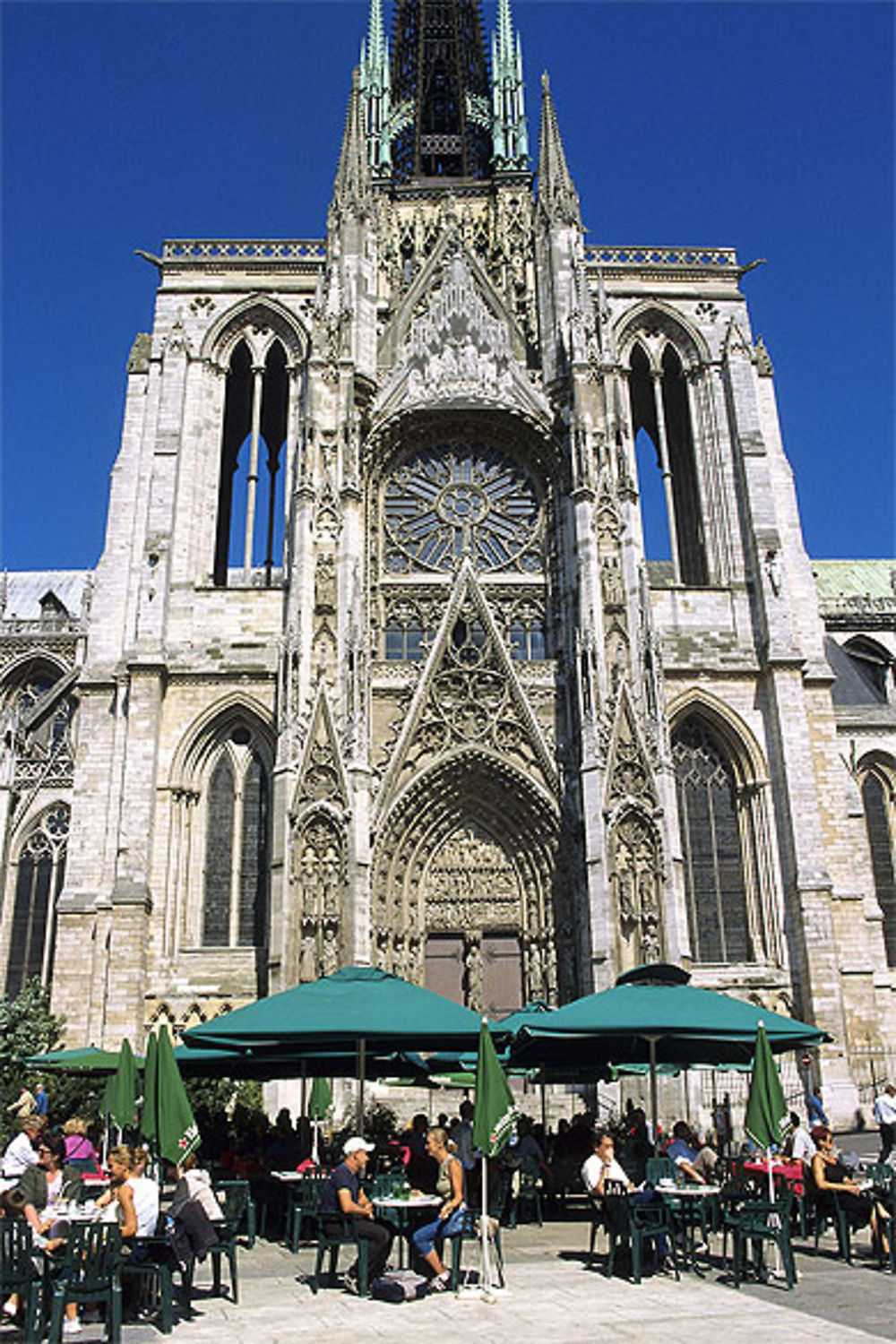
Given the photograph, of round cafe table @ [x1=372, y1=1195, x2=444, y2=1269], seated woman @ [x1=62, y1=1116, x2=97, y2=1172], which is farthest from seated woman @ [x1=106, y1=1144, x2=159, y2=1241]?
seated woman @ [x1=62, y1=1116, x2=97, y2=1172]

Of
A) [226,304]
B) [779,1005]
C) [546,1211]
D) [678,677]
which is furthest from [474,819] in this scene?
[226,304]

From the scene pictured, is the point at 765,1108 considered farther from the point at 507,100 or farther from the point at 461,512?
the point at 507,100

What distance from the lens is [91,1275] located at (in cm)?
665

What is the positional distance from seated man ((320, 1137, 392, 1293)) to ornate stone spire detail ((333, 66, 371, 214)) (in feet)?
73.7

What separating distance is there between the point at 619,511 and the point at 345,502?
5.54m

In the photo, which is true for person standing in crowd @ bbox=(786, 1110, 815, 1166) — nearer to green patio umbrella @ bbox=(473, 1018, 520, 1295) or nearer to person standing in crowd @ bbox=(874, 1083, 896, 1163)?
person standing in crowd @ bbox=(874, 1083, 896, 1163)

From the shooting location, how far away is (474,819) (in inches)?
901

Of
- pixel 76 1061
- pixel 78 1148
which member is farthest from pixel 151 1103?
pixel 76 1061

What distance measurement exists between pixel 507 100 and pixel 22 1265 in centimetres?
3346

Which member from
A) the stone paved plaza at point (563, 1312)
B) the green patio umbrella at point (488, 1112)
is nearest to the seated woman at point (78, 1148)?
the stone paved plaza at point (563, 1312)

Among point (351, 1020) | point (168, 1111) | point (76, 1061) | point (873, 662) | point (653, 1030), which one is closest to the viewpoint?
point (168, 1111)

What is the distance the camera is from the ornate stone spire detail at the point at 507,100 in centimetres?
3109

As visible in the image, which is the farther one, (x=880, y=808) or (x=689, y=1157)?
(x=880, y=808)

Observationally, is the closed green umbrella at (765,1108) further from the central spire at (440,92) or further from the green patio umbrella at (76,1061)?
the central spire at (440,92)
